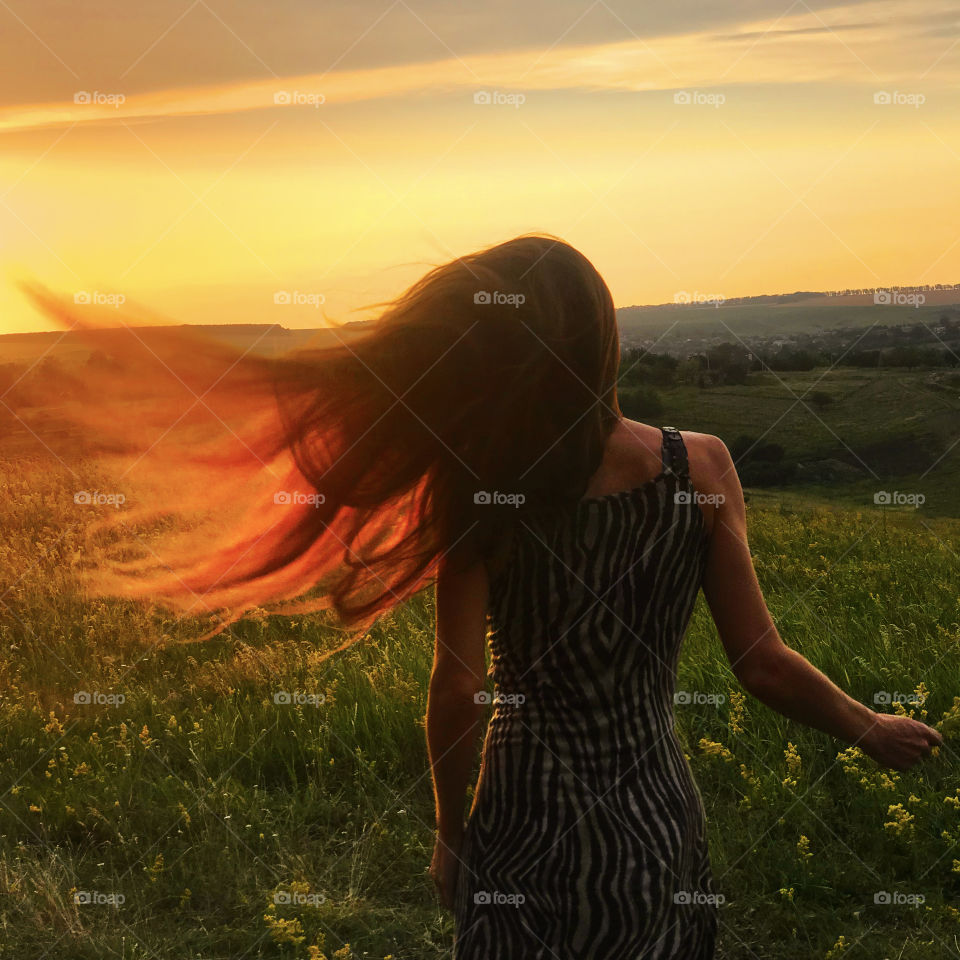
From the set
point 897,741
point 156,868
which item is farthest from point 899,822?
point 156,868

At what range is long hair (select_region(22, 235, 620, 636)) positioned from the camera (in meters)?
1.65

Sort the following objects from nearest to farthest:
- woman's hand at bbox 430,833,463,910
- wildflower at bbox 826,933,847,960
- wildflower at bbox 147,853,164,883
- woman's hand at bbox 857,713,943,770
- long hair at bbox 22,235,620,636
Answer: long hair at bbox 22,235,620,636 < woman's hand at bbox 857,713,943,770 < woman's hand at bbox 430,833,463,910 < wildflower at bbox 826,933,847,960 < wildflower at bbox 147,853,164,883

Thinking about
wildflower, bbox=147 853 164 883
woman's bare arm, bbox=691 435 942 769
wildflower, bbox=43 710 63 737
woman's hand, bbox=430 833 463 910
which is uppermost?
woman's bare arm, bbox=691 435 942 769

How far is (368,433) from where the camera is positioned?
1766 millimetres

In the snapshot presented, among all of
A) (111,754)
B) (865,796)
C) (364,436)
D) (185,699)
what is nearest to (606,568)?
(364,436)

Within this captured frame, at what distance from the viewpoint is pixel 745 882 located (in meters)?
3.87

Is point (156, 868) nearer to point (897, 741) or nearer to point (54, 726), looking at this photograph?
point (54, 726)

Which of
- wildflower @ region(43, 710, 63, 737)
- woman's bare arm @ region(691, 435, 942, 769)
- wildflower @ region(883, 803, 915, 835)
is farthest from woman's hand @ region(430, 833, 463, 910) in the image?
wildflower @ region(43, 710, 63, 737)

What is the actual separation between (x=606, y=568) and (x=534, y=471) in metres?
0.23

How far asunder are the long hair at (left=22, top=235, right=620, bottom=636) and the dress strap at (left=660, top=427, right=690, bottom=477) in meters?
0.11

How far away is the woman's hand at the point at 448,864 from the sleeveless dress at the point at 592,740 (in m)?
0.17

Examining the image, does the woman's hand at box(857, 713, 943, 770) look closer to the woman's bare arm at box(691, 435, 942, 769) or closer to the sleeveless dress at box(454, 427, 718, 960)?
the woman's bare arm at box(691, 435, 942, 769)

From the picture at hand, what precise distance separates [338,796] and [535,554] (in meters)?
3.05

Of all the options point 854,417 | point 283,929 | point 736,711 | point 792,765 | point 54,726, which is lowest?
point 283,929
